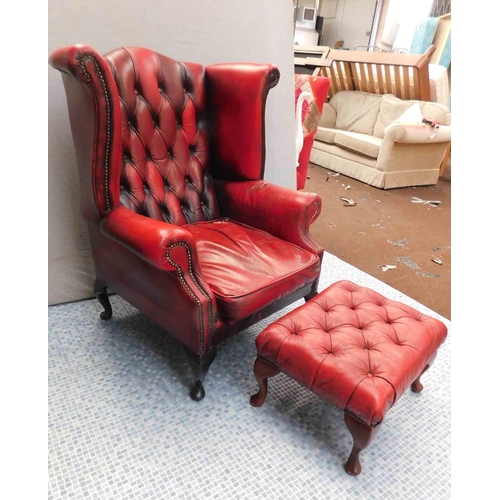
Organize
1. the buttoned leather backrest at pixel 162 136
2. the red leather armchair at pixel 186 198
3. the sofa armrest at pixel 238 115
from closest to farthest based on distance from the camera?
the red leather armchair at pixel 186 198 < the buttoned leather backrest at pixel 162 136 < the sofa armrest at pixel 238 115

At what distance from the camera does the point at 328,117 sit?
5.16m

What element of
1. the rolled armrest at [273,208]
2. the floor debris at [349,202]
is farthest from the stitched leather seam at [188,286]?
the floor debris at [349,202]

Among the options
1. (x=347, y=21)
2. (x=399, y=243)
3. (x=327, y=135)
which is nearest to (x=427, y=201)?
(x=399, y=243)

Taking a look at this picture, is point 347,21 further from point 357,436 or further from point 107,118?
point 357,436

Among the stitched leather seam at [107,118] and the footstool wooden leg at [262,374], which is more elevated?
the stitched leather seam at [107,118]

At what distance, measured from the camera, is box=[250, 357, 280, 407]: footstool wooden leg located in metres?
1.30

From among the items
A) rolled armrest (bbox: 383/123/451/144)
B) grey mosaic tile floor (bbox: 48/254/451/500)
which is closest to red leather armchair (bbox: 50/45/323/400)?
grey mosaic tile floor (bbox: 48/254/451/500)

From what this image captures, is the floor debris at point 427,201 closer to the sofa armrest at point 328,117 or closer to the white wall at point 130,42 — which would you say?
the sofa armrest at point 328,117

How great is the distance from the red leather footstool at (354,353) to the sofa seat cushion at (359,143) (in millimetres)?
3117

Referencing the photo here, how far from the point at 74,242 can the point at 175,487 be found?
3.89 ft

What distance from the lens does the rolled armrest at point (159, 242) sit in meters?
1.17

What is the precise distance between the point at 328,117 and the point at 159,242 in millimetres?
4556
